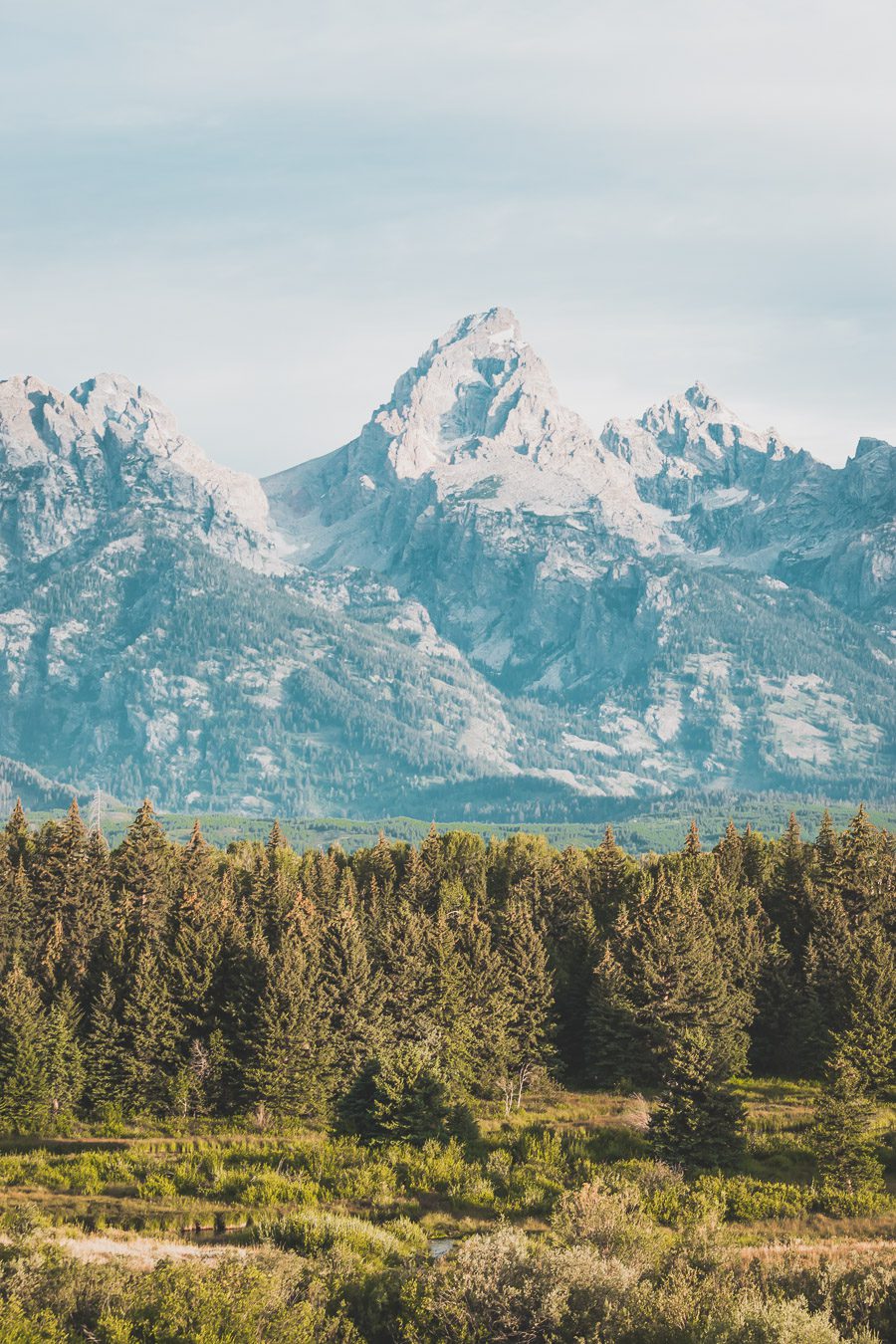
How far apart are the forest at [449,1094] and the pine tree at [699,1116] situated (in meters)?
0.24

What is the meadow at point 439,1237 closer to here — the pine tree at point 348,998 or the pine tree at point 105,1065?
the pine tree at point 105,1065

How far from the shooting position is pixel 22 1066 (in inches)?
3088

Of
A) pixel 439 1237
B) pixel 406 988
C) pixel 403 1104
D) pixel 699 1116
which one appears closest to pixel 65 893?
pixel 406 988

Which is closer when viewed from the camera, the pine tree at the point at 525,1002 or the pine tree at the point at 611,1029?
the pine tree at the point at 611,1029

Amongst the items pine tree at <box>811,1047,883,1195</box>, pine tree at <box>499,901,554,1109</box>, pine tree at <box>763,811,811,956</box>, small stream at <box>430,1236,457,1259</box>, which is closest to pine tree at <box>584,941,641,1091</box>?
pine tree at <box>499,901,554,1109</box>

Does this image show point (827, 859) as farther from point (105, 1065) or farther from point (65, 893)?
point (65, 893)

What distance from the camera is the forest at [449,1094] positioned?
3941cm

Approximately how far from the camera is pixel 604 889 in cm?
12938

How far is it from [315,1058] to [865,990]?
38.3 m

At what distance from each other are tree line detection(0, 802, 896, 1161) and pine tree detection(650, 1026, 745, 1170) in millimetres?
382

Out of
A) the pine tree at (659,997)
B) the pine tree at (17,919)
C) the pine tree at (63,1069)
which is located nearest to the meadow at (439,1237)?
the pine tree at (63,1069)

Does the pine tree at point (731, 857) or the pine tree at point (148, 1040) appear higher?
the pine tree at point (731, 857)

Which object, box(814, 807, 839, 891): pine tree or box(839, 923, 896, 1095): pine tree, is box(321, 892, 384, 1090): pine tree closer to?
box(839, 923, 896, 1095): pine tree

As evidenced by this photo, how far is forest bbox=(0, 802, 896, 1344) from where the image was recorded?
3941 cm
